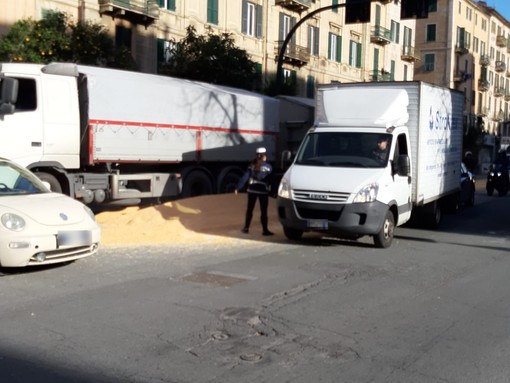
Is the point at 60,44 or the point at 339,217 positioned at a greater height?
the point at 60,44

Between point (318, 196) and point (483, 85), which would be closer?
point (318, 196)

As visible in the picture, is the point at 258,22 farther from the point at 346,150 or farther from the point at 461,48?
the point at 461,48

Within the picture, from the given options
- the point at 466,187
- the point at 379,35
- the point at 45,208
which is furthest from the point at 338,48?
the point at 45,208

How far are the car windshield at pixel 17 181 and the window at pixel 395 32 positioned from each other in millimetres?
44354

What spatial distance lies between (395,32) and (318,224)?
43054 millimetres

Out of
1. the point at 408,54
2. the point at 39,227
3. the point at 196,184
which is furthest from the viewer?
the point at 408,54

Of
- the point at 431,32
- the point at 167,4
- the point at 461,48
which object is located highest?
the point at 431,32

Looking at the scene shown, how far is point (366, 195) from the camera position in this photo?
11078 mm

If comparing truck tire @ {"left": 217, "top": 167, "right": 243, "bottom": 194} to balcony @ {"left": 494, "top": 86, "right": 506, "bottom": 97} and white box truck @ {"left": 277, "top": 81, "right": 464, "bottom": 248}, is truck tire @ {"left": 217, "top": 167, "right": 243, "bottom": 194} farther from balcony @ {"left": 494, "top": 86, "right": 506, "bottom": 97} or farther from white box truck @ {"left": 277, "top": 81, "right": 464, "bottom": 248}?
balcony @ {"left": 494, "top": 86, "right": 506, "bottom": 97}

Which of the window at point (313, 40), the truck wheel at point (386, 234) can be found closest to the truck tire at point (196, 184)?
the truck wheel at point (386, 234)

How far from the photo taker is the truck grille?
36.4ft

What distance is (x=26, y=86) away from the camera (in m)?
12.9

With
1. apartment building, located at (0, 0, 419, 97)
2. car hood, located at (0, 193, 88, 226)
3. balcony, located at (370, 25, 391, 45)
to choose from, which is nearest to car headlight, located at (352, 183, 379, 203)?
car hood, located at (0, 193, 88, 226)

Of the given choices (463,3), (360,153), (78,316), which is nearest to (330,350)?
(78,316)
